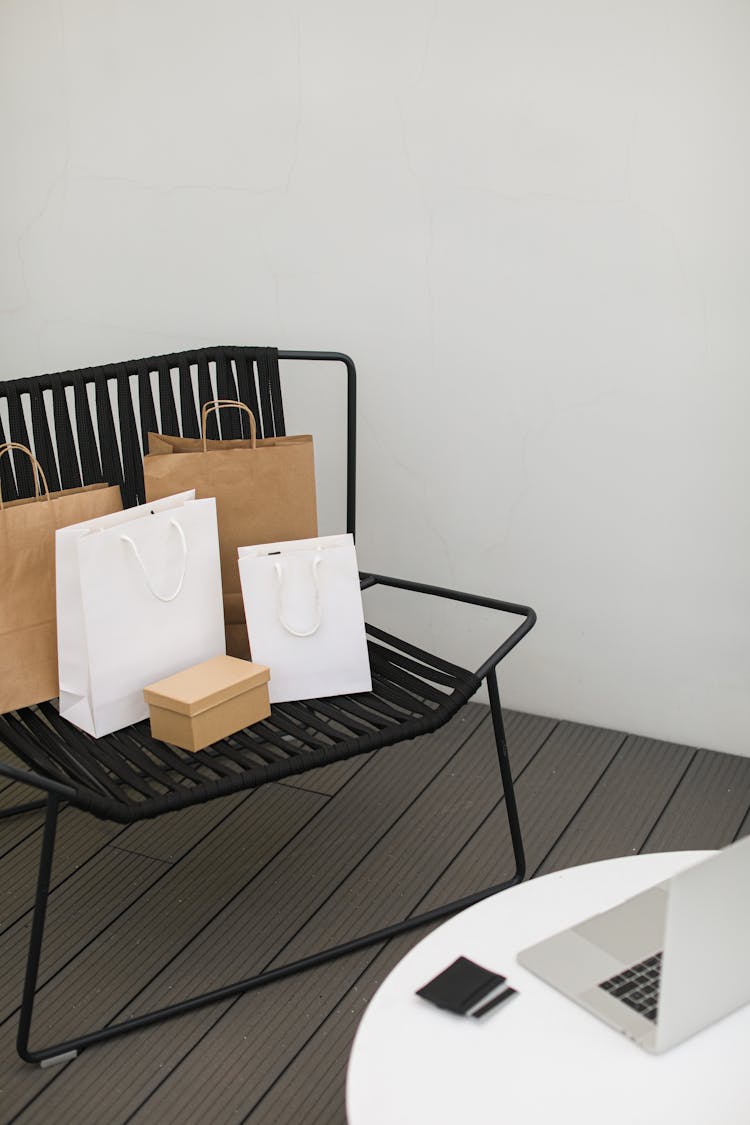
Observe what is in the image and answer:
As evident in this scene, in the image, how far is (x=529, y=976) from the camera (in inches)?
43.9

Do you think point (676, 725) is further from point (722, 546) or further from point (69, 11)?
point (69, 11)

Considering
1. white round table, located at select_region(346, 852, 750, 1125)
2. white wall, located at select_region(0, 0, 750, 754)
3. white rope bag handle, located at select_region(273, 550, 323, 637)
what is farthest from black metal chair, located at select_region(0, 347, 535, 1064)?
white round table, located at select_region(346, 852, 750, 1125)

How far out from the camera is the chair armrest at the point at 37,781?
146cm

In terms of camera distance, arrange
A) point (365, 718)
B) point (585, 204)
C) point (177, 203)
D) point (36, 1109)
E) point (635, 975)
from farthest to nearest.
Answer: point (177, 203) → point (585, 204) → point (365, 718) → point (36, 1109) → point (635, 975)

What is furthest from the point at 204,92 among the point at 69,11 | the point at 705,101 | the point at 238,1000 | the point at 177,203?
the point at 238,1000

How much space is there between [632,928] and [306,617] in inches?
34.1

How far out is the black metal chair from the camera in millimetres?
1596

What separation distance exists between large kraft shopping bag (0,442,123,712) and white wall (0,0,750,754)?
830mm

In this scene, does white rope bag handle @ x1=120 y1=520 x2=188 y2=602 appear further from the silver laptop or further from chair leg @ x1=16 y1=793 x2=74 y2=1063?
the silver laptop

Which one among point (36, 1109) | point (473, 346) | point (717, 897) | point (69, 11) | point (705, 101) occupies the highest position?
point (69, 11)

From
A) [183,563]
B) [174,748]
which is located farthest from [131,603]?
[174,748]

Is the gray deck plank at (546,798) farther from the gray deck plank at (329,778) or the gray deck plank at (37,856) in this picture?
the gray deck plank at (37,856)

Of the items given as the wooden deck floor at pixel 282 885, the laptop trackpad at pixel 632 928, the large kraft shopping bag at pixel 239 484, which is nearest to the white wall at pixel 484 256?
the wooden deck floor at pixel 282 885

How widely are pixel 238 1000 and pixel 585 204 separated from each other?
4.80ft
